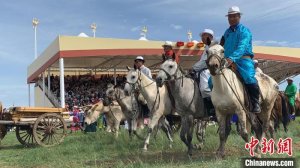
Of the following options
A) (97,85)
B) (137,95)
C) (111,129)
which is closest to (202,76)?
(137,95)

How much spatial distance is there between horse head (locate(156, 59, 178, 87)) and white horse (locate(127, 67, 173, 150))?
5.58ft

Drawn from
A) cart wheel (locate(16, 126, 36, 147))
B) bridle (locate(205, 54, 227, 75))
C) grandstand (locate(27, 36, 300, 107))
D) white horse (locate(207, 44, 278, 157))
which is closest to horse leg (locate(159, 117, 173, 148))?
white horse (locate(207, 44, 278, 157))

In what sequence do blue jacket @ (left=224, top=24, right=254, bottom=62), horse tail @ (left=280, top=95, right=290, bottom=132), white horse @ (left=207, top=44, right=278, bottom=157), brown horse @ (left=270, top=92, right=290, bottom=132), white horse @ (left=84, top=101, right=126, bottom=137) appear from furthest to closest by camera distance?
1. white horse @ (left=84, top=101, right=126, bottom=137)
2. horse tail @ (left=280, top=95, right=290, bottom=132)
3. brown horse @ (left=270, top=92, right=290, bottom=132)
4. blue jacket @ (left=224, top=24, right=254, bottom=62)
5. white horse @ (left=207, top=44, right=278, bottom=157)

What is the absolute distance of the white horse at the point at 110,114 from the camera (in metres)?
15.7

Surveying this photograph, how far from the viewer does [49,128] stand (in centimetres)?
1280

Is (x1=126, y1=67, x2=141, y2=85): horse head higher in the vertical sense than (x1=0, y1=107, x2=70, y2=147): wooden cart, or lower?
higher

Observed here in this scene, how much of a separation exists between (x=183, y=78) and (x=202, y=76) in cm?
46

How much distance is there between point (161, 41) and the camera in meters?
28.8

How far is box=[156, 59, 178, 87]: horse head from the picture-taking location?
7.97 metres

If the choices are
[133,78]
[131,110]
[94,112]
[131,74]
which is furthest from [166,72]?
[94,112]

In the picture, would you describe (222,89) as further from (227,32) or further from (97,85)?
(97,85)

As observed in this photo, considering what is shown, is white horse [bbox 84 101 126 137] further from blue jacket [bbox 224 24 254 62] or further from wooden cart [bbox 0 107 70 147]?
blue jacket [bbox 224 24 254 62]

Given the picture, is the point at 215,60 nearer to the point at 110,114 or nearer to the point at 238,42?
the point at 238,42

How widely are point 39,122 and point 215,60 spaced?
25.9 ft
